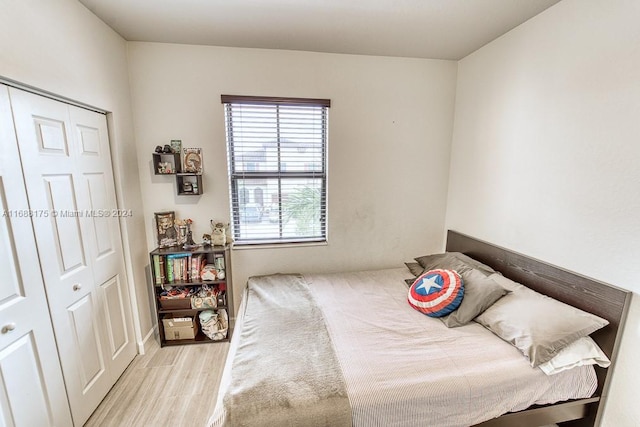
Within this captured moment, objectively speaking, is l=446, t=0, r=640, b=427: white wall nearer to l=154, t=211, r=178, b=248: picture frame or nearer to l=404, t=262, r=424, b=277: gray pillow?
l=404, t=262, r=424, b=277: gray pillow

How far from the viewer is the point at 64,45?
59.9 inches

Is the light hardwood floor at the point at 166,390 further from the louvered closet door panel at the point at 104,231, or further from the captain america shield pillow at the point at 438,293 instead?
the captain america shield pillow at the point at 438,293

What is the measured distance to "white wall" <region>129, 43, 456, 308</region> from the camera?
7.37 ft

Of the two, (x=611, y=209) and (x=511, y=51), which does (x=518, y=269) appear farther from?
(x=511, y=51)

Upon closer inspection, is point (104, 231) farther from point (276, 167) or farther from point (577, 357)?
point (577, 357)

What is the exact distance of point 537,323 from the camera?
146cm

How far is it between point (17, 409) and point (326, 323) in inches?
60.6

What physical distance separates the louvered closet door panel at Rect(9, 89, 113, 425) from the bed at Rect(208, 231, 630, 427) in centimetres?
94

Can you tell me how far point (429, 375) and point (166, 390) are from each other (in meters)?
1.80

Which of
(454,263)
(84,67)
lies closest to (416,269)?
(454,263)

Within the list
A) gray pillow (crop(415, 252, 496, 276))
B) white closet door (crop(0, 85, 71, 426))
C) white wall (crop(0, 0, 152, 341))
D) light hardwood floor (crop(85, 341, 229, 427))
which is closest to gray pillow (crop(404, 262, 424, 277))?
gray pillow (crop(415, 252, 496, 276))

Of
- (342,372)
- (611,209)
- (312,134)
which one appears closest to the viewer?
(342,372)

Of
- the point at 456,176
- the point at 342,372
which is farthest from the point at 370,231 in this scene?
the point at 342,372

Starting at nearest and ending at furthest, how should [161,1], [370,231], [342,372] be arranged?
[342,372] → [161,1] → [370,231]
